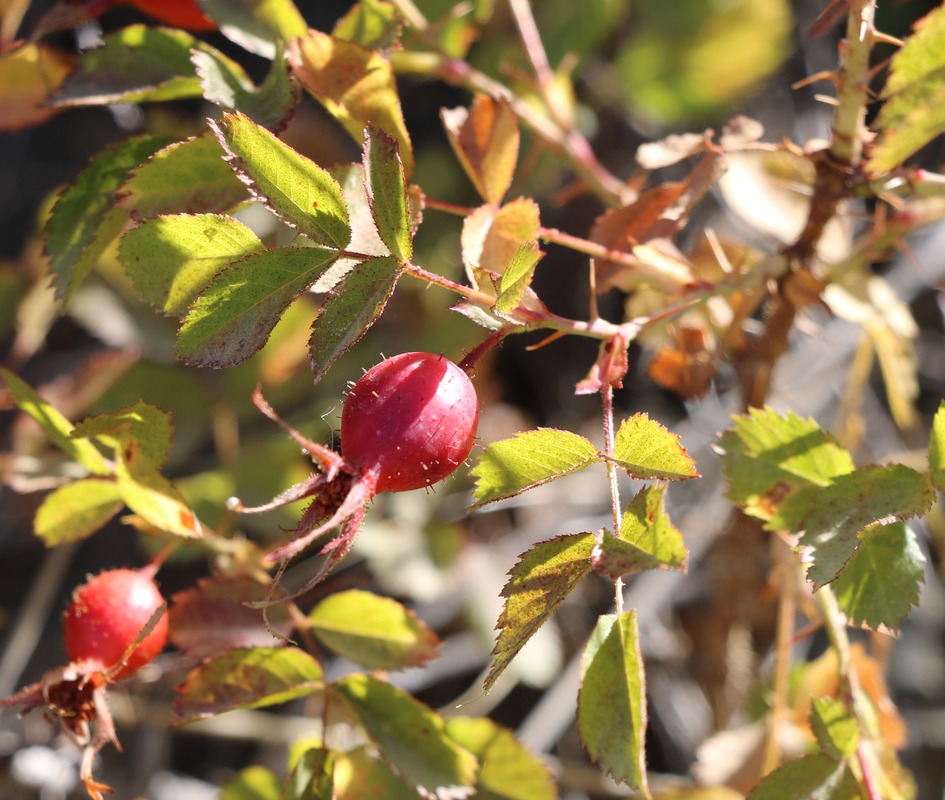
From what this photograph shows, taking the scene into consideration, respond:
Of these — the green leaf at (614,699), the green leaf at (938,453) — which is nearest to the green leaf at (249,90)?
the green leaf at (614,699)

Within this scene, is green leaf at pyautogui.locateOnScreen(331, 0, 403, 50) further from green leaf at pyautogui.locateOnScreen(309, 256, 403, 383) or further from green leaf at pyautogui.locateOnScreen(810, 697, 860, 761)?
green leaf at pyautogui.locateOnScreen(810, 697, 860, 761)

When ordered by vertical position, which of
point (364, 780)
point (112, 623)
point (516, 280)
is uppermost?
point (516, 280)

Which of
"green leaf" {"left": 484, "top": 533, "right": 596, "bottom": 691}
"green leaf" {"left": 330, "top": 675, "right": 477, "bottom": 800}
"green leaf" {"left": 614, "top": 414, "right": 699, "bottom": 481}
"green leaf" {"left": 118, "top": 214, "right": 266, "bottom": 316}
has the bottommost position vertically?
Result: "green leaf" {"left": 330, "top": 675, "right": 477, "bottom": 800}

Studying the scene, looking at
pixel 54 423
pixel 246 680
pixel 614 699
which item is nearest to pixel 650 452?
pixel 614 699

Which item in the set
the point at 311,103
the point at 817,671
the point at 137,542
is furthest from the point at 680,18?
the point at 137,542

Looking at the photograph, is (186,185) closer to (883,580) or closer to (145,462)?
(145,462)

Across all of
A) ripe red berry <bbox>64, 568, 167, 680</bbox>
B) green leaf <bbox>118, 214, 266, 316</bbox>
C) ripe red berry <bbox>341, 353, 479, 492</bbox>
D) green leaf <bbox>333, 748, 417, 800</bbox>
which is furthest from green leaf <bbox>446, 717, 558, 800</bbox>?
green leaf <bbox>118, 214, 266, 316</bbox>
